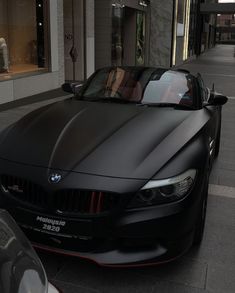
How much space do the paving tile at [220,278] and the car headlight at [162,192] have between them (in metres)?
0.66

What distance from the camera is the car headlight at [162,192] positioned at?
2.94 m

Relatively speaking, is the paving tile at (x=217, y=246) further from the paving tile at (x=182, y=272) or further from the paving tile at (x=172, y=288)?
the paving tile at (x=172, y=288)

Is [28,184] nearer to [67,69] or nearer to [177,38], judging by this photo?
[67,69]

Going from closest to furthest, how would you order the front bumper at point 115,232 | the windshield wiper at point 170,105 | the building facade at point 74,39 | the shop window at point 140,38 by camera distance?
the front bumper at point 115,232 → the windshield wiper at point 170,105 → the building facade at point 74,39 → the shop window at point 140,38

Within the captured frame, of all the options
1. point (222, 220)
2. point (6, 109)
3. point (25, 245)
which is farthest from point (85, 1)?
point (25, 245)

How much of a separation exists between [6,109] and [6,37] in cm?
262

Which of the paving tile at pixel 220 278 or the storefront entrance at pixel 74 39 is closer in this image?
the paving tile at pixel 220 278

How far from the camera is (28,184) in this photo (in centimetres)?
307

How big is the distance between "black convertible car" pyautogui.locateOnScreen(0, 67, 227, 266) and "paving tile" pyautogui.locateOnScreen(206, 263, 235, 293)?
288mm

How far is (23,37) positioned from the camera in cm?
1198

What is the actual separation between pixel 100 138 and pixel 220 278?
136 centimetres

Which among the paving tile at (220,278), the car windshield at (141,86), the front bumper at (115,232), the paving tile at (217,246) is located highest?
the car windshield at (141,86)

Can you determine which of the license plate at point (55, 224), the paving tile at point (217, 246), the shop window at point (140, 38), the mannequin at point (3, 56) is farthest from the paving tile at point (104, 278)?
the shop window at point (140, 38)

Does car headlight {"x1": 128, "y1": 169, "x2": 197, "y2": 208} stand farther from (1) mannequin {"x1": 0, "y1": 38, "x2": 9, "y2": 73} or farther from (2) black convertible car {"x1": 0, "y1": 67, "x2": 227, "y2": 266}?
(1) mannequin {"x1": 0, "y1": 38, "x2": 9, "y2": 73}
